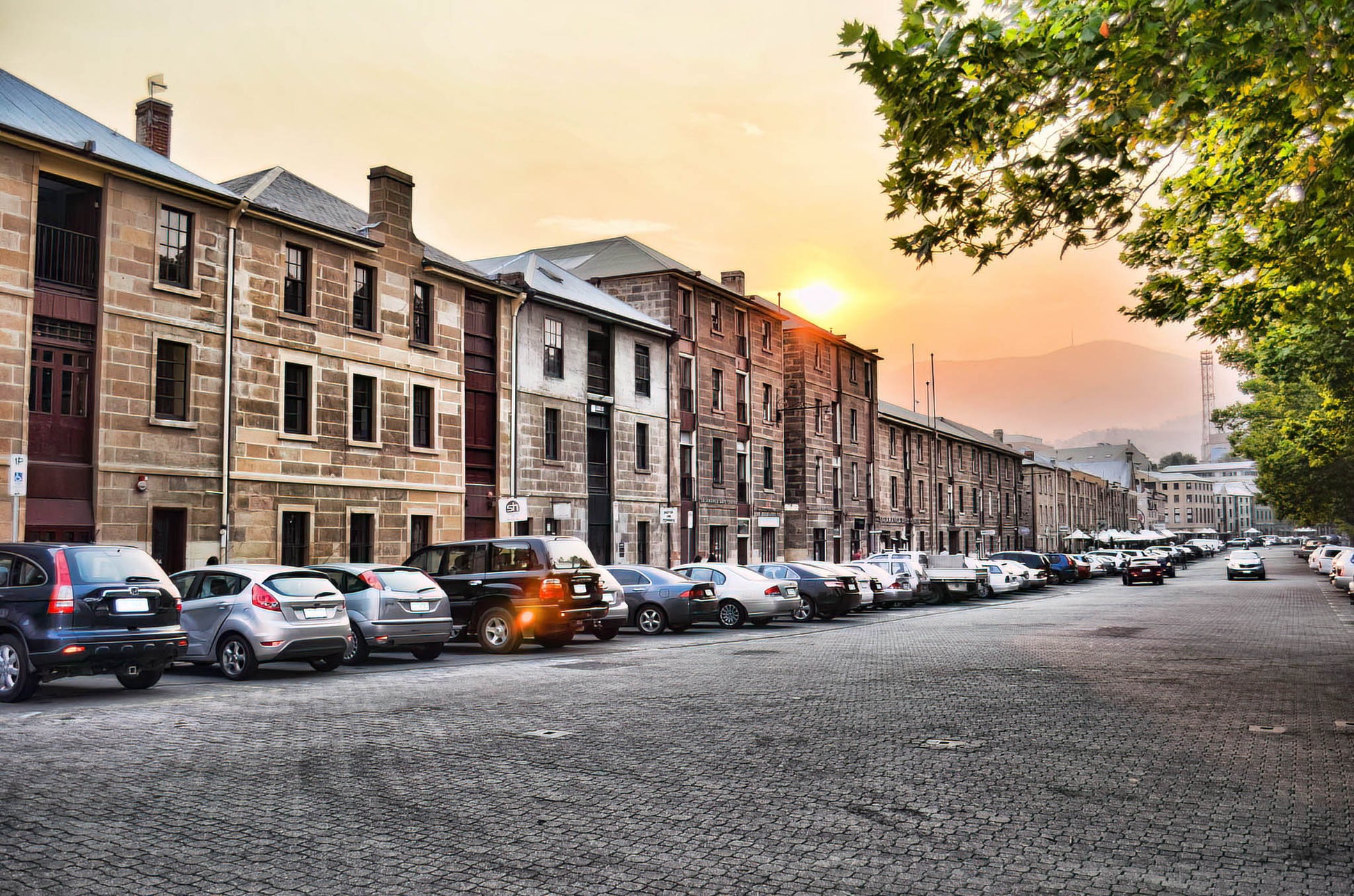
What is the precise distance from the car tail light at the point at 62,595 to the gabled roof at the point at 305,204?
13397mm

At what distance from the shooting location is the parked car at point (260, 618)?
13.6 meters

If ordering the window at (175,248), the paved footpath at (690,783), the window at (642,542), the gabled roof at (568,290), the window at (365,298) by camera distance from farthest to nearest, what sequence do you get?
the window at (642,542)
the gabled roof at (568,290)
the window at (365,298)
the window at (175,248)
the paved footpath at (690,783)

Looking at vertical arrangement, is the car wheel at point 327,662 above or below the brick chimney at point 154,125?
below

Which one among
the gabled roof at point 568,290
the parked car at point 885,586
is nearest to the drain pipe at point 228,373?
the gabled roof at point 568,290

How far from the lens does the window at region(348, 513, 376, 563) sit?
2552 centimetres

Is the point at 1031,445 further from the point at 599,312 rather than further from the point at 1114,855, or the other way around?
the point at 1114,855

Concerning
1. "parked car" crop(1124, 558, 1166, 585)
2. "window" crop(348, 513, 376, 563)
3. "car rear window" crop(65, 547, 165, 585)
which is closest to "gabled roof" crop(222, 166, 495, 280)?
"window" crop(348, 513, 376, 563)

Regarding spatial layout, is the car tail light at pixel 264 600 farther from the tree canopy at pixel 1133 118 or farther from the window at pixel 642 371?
the window at pixel 642 371

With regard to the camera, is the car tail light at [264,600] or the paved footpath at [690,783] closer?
the paved footpath at [690,783]

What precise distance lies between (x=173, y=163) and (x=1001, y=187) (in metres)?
19.7

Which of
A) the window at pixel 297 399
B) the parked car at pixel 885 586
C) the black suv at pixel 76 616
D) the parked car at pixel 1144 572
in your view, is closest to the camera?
the black suv at pixel 76 616

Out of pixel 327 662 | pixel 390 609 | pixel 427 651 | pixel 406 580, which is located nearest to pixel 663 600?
pixel 427 651

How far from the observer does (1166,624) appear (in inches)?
905

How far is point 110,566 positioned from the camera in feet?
38.6
